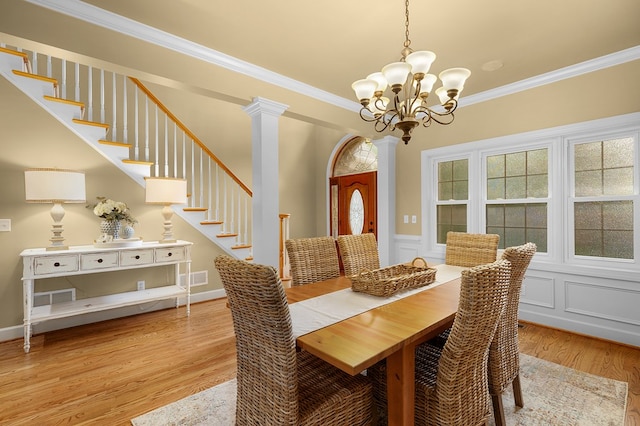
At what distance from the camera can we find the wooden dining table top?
1.13 meters

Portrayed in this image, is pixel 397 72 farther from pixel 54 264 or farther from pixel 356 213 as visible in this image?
pixel 356 213

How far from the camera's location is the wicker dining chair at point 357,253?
257 centimetres

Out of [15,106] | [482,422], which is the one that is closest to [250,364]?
[482,422]

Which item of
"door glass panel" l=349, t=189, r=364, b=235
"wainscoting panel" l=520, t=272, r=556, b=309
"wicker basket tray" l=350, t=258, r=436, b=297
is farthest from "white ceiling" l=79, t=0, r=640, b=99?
"door glass panel" l=349, t=189, r=364, b=235

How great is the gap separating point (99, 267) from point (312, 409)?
2.86 m

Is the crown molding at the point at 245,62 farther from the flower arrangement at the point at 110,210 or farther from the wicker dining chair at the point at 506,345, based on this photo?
the wicker dining chair at the point at 506,345

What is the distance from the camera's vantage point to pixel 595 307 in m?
2.92

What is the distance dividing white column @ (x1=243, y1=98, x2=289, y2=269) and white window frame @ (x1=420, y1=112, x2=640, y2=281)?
2.18 m

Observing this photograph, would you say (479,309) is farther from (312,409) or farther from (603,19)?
(603,19)

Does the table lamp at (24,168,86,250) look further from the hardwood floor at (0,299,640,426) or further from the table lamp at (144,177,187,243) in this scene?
the hardwood floor at (0,299,640,426)

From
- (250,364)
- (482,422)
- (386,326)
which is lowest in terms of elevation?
(482,422)

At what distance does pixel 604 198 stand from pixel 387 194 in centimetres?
228

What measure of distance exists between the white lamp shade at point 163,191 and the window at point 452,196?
331 cm

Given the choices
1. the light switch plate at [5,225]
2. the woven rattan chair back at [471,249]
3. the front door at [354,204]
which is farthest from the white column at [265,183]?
the front door at [354,204]
